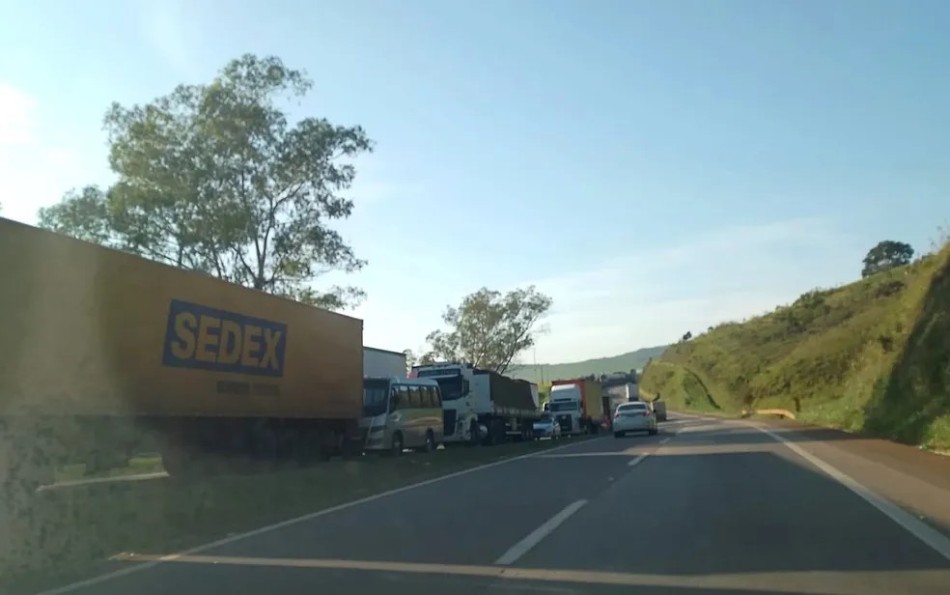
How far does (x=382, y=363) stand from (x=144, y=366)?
23.5m

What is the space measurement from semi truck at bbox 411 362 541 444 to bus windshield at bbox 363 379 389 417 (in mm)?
6386

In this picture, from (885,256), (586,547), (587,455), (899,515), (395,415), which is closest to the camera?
(586,547)

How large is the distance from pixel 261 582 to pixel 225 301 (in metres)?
13.9

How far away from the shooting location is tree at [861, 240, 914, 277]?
4338 inches

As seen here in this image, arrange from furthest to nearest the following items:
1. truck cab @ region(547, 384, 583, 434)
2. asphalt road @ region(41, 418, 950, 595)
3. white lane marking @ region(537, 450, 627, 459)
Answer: truck cab @ region(547, 384, 583, 434)
white lane marking @ region(537, 450, 627, 459)
asphalt road @ region(41, 418, 950, 595)

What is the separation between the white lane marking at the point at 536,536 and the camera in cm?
1040

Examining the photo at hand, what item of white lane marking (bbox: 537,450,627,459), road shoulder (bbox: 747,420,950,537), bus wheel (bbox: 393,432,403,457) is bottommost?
road shoulder (bbox: 747,420,950,537)

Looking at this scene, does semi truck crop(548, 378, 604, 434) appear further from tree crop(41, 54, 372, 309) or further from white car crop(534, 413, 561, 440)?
tree crop(41, 54, 372, 309)

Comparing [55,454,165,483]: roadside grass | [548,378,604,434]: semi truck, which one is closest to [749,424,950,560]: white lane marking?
[55,454,165,483]: roadside grass

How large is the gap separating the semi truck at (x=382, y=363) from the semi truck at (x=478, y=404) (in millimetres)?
1206

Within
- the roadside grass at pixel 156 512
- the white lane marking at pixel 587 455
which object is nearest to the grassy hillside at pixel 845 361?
the white lane marking at pixel 587 455

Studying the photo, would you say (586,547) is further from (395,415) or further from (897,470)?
(395,415)

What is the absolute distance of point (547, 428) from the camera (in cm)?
5381

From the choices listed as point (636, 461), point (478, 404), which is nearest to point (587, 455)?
point (636, 461)
